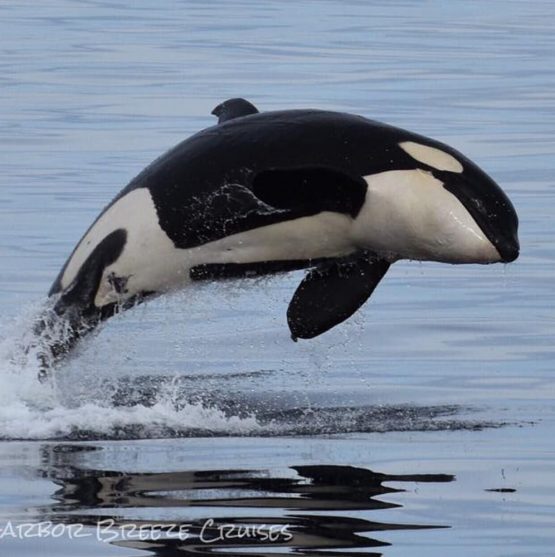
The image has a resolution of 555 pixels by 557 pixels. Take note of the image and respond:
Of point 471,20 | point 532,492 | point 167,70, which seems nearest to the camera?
point 532,492

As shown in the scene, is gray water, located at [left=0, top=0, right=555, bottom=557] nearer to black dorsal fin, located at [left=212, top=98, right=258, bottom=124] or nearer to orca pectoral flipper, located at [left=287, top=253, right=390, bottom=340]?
orca pectoral flipper, located at [left=287, top=253, right=390, bottom=340]


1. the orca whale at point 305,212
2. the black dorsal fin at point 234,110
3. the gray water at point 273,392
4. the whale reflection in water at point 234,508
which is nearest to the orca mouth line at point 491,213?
the orca whale at point 305,212

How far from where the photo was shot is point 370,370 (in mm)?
15156

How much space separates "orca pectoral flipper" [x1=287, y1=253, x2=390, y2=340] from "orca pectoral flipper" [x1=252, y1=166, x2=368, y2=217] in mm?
474

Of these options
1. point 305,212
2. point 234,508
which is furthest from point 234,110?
point 234,508

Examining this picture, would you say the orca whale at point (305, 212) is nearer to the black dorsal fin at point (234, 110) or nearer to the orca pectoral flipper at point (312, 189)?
the orca pectoral flipper at point (312, 189)

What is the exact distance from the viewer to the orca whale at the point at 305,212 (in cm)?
1317

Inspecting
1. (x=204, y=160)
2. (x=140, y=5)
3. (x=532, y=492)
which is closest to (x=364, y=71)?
(x=140, y=5)

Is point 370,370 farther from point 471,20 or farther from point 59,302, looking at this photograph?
point 471,20

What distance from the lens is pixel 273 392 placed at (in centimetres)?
1461

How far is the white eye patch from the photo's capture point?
1323 centimetres

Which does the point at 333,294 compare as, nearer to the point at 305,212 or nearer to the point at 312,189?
the point at 305,212

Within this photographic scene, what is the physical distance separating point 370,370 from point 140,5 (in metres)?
39.7

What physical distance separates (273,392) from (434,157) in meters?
2.21
